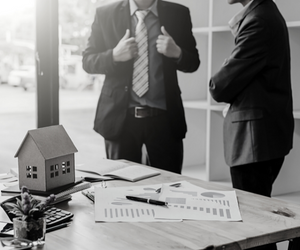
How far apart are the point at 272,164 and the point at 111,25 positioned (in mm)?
1251

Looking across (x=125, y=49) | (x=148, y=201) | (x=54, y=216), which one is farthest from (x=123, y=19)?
(x=54, y=216)

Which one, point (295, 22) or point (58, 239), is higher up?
point (295, 22)

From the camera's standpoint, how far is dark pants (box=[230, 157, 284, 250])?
2221 millimetres

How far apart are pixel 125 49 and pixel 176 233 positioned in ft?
5.39

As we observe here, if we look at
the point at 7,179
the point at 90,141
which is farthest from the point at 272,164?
the point at 90,141

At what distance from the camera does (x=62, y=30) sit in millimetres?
3398

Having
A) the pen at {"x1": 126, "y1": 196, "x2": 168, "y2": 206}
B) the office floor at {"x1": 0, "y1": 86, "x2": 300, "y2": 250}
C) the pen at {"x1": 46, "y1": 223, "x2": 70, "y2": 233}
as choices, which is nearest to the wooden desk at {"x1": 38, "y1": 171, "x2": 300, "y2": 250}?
the pen at {"x1": 46, "y1": 223, "x2": 70, "y2": 233}

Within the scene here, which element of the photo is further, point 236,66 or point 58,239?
point 236,66

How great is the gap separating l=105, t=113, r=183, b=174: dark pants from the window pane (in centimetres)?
94

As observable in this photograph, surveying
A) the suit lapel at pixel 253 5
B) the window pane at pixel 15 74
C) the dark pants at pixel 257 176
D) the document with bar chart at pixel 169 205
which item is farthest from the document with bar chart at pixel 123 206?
Answer: the window pane at pixel 15 74

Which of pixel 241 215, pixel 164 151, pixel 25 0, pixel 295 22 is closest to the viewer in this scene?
pixel 241 215

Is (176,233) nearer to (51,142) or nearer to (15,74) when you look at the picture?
(51,142)

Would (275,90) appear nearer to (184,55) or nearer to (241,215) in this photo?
(184,55)

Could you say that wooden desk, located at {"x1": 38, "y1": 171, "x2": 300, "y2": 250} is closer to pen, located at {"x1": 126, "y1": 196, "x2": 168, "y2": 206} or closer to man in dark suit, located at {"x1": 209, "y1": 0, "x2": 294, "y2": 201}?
pen, located at {"x1": 126, "y1": 196, "x2": 168, "y2": 206}
